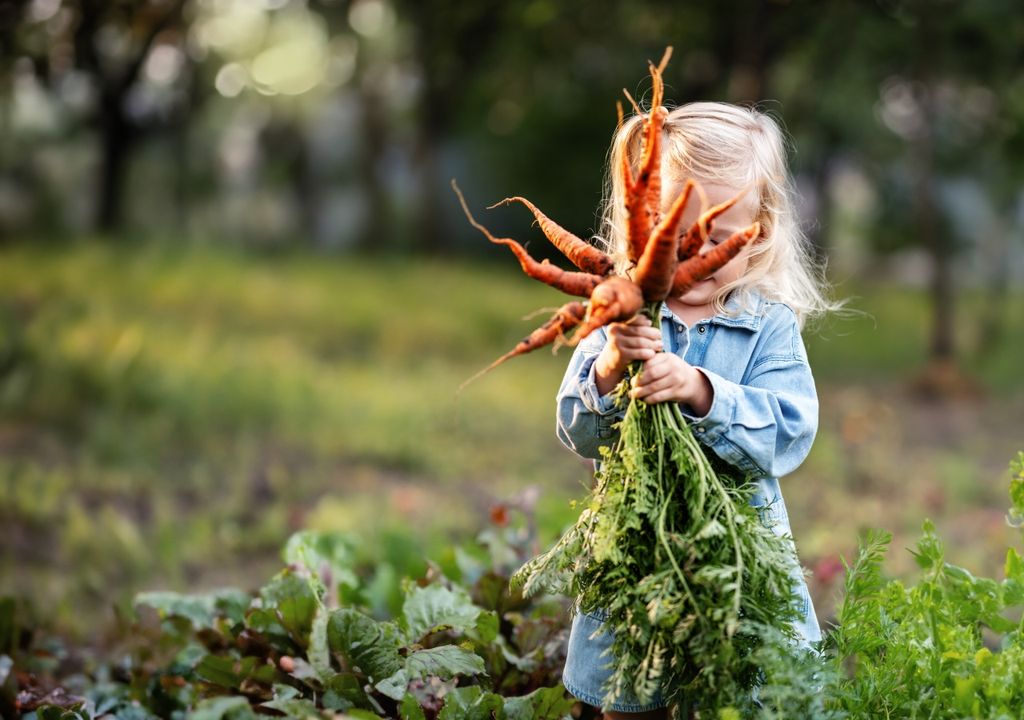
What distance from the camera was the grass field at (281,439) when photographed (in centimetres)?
521

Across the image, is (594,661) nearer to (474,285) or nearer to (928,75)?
(928,75)

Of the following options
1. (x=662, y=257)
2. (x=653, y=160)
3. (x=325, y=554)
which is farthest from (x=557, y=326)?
(x=325, y=554)

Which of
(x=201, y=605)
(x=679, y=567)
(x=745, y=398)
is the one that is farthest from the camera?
(x=201, y=605)

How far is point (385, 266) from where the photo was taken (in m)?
16.3

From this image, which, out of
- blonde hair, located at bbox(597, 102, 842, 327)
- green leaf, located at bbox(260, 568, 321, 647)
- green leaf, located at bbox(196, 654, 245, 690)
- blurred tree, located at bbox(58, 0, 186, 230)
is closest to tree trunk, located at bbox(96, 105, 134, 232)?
blurred tree, located at bbox(58, 0, 186, 230)

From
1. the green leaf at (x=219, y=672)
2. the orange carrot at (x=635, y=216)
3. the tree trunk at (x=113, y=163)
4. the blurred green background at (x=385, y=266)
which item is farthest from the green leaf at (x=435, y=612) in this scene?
the tree trunk at (x=113, y=163)

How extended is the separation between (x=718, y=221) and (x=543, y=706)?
1.17 m

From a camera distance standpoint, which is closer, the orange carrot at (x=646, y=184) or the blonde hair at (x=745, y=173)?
the orange carrot at (x=646, y=184)

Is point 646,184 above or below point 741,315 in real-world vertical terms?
above

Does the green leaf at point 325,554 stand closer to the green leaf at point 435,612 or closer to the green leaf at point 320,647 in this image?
the green leaf at point 435,612

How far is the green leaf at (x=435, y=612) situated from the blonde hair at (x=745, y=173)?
98 cm

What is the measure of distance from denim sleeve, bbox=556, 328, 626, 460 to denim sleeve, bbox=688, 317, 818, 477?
194mm

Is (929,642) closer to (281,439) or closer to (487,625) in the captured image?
(487,625)

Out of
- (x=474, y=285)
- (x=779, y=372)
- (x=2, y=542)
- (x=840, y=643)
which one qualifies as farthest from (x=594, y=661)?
(x=474, y=285)
